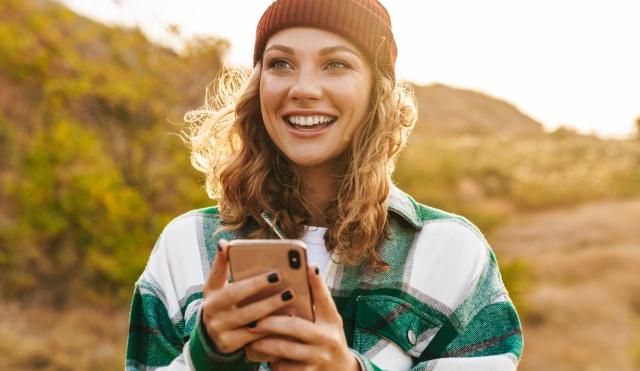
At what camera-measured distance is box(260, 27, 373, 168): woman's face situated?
1896mm

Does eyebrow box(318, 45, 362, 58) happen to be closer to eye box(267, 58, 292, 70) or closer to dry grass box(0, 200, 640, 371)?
eye box(267, 58, 292, 70)

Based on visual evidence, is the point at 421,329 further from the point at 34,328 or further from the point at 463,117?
the point at 463,117

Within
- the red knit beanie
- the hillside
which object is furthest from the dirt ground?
the hillside

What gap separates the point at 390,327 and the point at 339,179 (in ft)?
1.51

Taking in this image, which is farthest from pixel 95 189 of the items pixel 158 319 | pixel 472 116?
pixel 472 116

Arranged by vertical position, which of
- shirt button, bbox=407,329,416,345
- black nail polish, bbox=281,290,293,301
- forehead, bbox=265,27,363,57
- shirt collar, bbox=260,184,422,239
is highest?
forehead, bbox=265,27,363,57

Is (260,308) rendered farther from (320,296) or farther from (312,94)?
(312,94)

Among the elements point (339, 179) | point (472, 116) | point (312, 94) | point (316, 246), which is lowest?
point (316, 246)

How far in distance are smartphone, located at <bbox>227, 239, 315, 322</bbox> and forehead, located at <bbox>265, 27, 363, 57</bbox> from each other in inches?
27.6

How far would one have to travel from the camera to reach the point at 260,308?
1373 millimetres

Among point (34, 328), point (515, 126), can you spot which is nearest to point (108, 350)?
point (34, 328)

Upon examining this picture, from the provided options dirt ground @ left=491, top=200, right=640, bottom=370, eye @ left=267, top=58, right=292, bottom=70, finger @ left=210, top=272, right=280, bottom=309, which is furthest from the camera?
dirt ground @ left=491, top=200, right=640, bottom=370

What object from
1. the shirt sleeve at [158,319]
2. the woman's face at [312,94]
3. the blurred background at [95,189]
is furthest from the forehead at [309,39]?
the blurred background at [95,189]

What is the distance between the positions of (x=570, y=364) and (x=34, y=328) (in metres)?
8.44
